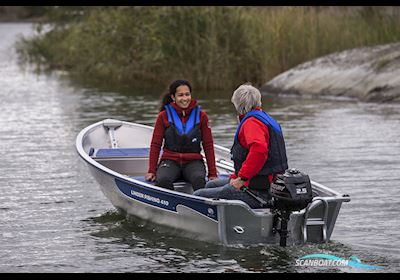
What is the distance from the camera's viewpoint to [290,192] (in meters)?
8.57

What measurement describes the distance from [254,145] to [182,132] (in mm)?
1467

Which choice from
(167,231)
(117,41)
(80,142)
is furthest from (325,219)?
(117,41)

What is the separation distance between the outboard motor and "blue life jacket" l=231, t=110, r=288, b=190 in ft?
1.13

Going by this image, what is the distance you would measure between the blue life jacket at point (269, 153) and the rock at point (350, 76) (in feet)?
40.1

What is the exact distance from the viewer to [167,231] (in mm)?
10094

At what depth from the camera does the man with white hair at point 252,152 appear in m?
8.95

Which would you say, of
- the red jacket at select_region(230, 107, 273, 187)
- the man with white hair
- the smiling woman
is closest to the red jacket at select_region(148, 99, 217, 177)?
the smiling woman

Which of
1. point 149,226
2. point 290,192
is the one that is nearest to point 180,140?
point 149,226

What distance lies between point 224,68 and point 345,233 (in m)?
14.4

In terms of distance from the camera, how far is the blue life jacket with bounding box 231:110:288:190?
9.05m

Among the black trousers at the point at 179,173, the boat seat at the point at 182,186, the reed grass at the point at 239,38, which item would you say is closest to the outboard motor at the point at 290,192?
the black trousers at the point at 179,173

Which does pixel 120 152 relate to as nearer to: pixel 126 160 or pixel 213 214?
pixel 126 160

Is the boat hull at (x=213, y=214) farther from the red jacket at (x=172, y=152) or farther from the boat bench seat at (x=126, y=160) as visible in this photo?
the boat bench seat at (x=126, y=160)

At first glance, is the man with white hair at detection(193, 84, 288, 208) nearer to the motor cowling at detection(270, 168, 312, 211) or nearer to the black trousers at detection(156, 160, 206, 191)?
the motor cowling at detection(270, 168, 312, 211)
